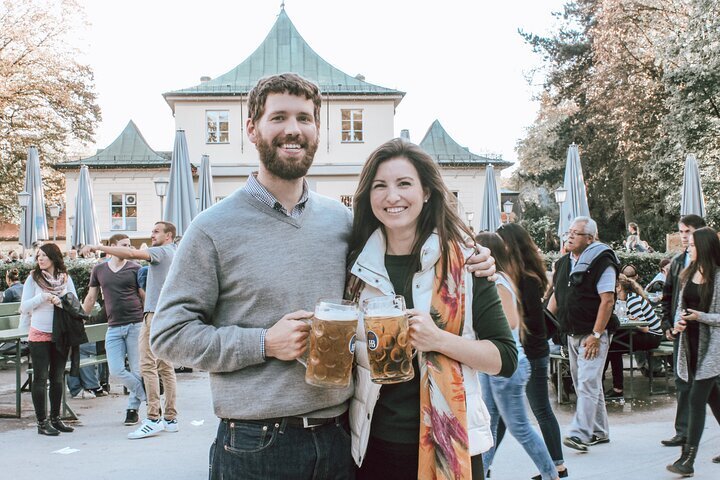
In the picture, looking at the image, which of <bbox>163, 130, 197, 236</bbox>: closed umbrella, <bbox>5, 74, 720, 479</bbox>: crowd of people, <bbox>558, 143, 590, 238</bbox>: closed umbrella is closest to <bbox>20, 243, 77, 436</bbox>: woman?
<bbox>5, 74, 720, 479</bbox>: crowd of people

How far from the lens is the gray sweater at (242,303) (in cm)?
192

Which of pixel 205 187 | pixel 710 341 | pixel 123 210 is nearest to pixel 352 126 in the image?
pixel 123 210

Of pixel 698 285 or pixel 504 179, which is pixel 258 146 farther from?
pixel 504 179

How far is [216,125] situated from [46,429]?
26.2m

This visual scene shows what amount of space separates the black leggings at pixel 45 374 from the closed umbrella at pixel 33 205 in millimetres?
9149

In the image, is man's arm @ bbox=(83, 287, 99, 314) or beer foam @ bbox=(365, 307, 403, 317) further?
man's arm @ bbox=(83, 287, 99, 314)

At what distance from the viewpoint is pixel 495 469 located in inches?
199

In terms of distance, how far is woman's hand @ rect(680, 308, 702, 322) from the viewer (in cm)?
493

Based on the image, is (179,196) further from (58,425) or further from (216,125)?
(216,125)

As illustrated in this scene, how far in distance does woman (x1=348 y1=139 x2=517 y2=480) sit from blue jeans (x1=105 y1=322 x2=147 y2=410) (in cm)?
526

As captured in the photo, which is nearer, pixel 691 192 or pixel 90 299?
pixel 90 299

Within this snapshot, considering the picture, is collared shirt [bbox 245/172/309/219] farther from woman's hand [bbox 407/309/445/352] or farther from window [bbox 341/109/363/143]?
window [bbox 341/109/363/143]

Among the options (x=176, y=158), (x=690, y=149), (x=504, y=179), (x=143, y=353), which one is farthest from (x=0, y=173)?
(x=504, y=179)

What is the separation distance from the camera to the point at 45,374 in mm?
6383
